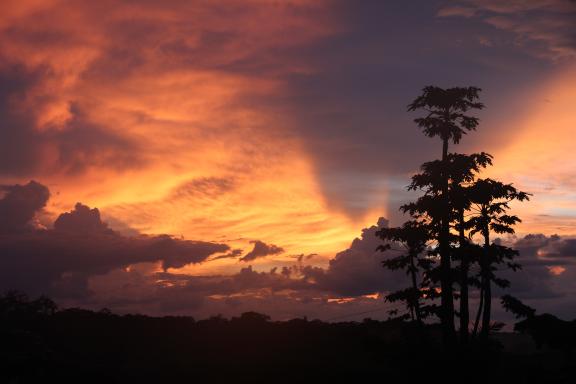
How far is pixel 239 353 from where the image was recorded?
43.7 metres

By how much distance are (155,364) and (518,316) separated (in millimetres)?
26059

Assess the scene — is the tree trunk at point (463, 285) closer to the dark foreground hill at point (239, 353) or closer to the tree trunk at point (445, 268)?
the tree trunk at point (445, 268)

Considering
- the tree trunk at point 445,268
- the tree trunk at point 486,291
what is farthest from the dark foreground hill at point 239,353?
the tree trunk at point 445,268

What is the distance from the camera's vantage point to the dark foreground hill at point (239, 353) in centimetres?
3542

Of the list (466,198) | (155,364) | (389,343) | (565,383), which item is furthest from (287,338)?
(565,383)

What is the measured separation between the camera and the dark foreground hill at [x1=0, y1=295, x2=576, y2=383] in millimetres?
35419

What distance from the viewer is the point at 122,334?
47719mm

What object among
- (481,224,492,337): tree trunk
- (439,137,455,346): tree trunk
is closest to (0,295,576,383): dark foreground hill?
(481,224,492,337): tree trunk

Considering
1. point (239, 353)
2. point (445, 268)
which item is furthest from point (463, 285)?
point (239, 353)

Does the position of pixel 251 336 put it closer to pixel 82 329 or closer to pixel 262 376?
pixel 262 376

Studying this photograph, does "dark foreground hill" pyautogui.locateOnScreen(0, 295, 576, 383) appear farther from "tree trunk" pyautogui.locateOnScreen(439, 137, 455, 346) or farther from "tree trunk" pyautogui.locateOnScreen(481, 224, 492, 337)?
"tree trunk" pyautogui.locateOnScreen(439, 137, 455, 346)

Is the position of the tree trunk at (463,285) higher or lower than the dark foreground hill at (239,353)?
higher

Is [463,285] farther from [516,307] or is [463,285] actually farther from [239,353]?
[239,353]

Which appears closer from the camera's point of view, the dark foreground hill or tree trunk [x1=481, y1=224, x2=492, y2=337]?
the dark foreground hill
